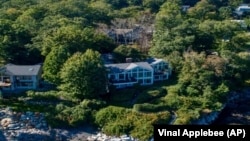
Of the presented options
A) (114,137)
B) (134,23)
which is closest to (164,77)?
(114,137)

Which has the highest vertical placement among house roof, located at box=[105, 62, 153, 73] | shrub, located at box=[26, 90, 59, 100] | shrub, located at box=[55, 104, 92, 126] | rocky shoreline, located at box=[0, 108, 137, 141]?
house roof, located at box=[105, 62, 153, 73]

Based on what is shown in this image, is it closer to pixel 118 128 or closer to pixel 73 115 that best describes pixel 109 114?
pixel 118 128

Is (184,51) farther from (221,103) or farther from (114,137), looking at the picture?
(114,137)

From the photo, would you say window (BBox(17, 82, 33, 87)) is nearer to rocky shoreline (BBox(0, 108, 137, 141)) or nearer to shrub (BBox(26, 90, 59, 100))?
shrub (BBox(26, 90, 59, 100))

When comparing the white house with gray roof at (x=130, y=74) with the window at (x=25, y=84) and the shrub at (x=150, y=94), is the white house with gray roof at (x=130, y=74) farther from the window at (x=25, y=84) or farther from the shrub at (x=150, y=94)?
the window at (x=25, y=84)

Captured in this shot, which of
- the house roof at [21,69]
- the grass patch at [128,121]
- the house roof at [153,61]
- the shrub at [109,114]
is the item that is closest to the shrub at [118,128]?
the grass patch at [128,121]

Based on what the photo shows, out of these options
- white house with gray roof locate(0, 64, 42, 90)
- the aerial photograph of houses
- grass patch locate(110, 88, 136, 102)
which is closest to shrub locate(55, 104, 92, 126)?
the aerial photograph of houses

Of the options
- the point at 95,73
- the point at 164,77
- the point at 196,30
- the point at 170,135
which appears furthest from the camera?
the point at 196,30
